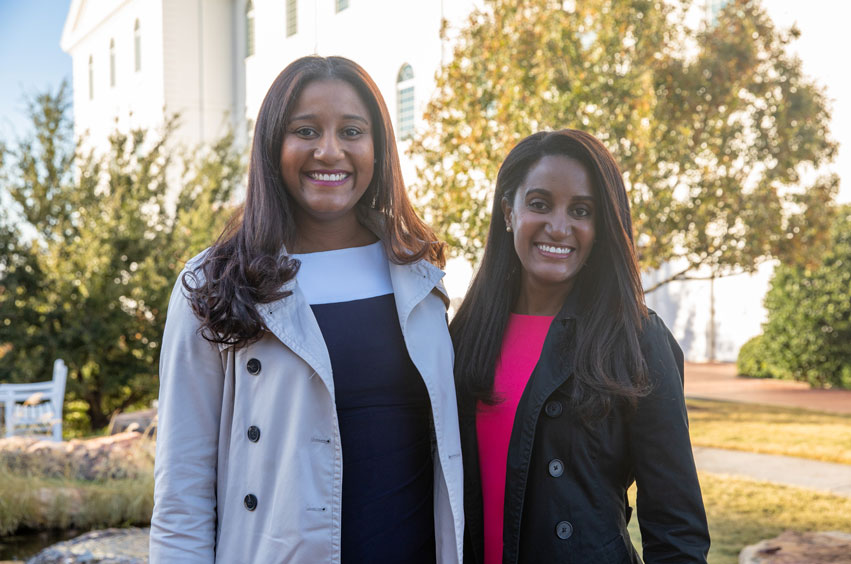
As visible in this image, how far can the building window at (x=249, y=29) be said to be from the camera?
2302 centimetres

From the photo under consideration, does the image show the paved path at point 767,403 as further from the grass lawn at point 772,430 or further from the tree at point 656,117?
the tree at point 656,117

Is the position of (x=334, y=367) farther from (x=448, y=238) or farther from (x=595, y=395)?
(x=448, y=238)

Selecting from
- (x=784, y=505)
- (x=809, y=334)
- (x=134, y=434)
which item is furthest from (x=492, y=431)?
(x=809, y=334)

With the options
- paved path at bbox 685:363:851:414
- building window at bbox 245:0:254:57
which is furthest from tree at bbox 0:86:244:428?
building window at bbox 245:0:254:57

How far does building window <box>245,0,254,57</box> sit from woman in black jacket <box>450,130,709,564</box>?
866 inches

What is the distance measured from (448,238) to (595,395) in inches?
274

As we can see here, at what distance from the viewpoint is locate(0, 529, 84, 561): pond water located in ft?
17.9

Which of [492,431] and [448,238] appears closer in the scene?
[492,431]

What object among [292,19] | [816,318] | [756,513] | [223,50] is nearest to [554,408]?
[756,513]

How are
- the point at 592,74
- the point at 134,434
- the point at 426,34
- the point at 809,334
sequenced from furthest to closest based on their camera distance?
1. the point at 426,34
2. the point at 809,334
3. the point at 592,74
4. the point at 134,434

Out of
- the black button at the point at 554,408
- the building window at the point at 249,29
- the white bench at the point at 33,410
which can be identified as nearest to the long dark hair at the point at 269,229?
the black button at the point at 554,408

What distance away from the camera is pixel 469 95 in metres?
9.15

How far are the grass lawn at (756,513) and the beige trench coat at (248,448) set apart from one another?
12.1 feet

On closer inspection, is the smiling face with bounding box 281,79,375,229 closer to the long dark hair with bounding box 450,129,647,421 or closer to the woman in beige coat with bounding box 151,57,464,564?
the woman in beige coat with bounding box 151,57,464,564
